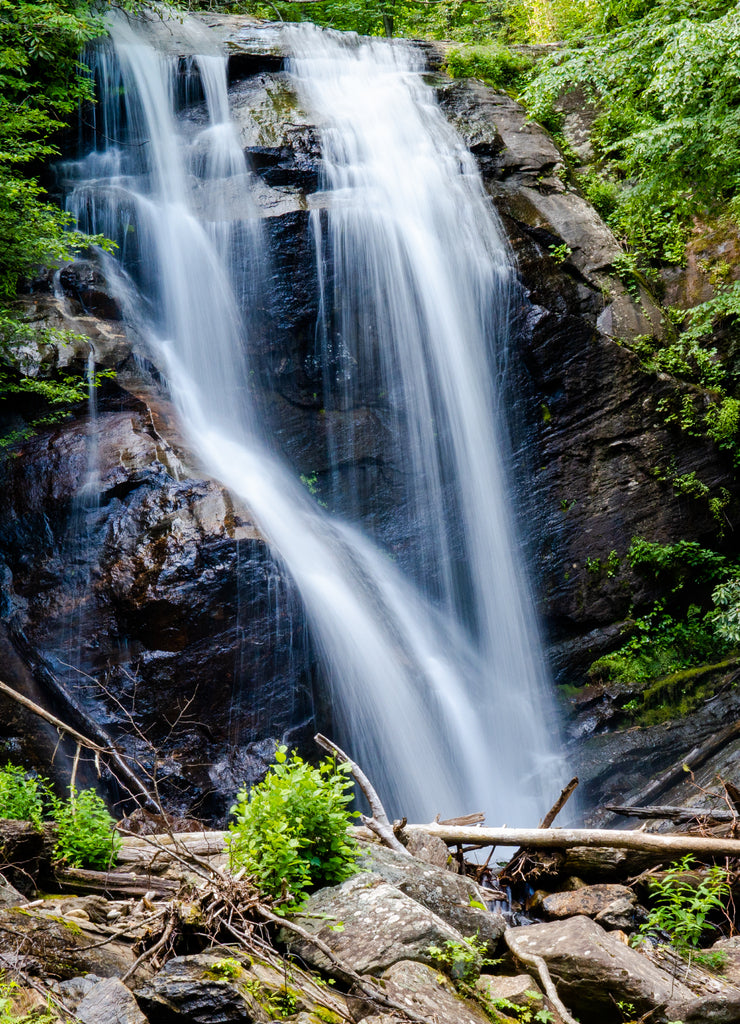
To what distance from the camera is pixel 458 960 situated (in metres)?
3.08

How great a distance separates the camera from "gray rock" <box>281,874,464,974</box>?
9.86 feet

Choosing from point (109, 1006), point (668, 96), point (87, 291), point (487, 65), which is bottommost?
point (109, 1006)

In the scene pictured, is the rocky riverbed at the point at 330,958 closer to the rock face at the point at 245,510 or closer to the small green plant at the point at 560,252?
the rock face at the point at 245,510

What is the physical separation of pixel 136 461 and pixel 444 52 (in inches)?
439

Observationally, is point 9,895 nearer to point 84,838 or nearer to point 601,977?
point 84,838

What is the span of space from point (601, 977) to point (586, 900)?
132cm

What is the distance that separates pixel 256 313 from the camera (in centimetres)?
1012

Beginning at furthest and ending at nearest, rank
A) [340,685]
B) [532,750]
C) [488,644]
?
1. [488,644]
2. [532,750]
3. [340,685]

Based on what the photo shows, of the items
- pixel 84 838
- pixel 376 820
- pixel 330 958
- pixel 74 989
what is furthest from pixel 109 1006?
pixel 376 820

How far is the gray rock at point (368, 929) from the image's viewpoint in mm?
3004

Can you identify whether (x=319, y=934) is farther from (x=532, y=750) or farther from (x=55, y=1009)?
(x=532, y=750)

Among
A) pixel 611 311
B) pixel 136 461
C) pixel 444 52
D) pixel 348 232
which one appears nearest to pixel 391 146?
pixel 348 232

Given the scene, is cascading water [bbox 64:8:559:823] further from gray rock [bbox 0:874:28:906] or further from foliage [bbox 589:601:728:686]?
gray rock [bbox 0:874:28:906]

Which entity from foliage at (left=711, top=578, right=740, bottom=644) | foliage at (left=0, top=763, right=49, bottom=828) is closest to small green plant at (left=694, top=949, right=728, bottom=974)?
foliage at (left=0, top=763, right=49, bottom=828)
